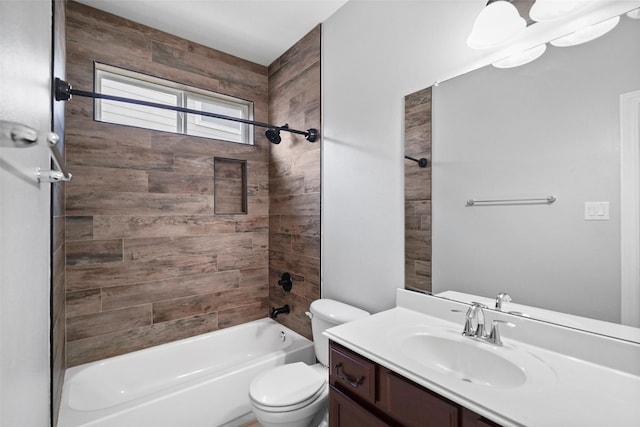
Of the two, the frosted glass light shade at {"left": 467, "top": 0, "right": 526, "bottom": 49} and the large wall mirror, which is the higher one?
the frosted glass light shade at {"left": 467, "top": 0, "right": 526, "bottom": 49}

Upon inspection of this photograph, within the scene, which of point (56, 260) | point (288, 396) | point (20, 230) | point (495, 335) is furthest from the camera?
point (288, 396)

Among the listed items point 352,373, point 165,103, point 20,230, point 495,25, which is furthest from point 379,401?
point 165,103

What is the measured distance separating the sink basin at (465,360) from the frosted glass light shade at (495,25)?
1.25 meters

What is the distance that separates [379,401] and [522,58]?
4.73 ft

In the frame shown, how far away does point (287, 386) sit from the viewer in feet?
5.26

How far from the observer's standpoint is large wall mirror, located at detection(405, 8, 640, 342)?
998 millimetres

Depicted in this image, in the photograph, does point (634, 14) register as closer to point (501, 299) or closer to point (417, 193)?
point (417, 193)

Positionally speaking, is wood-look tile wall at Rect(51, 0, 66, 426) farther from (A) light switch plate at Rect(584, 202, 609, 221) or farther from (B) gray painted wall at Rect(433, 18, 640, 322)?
(A) light switch plate at Rect(584, 202, 609, 221)

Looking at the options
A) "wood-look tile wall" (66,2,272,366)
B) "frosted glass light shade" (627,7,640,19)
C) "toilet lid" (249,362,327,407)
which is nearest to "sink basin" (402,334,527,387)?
"toilet lid" (249,362,327,407)

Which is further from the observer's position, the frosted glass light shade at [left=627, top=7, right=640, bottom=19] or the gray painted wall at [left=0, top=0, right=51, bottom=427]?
the frosted glass light shade at [left=627, top=7, right=640, bottom=19]

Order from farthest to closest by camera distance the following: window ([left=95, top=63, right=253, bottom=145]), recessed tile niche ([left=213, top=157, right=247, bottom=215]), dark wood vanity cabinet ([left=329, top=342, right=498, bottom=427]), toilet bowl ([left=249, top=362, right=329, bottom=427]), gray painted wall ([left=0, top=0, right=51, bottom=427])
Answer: recessed tile niche ([left=213, top=157, right=247, bottom=215]), window ([left=95, top=63, right=253, bottom=145]), toilet bowl ([left=249, top=362, right=329, bottom=427]), dark wood vanity cabinet ([left=329, top=342, right=498, bottom=427]), gray painted wall ([left=0, top=0, right=51, bottom=427])

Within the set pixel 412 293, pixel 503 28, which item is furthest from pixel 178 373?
pixel 503 28

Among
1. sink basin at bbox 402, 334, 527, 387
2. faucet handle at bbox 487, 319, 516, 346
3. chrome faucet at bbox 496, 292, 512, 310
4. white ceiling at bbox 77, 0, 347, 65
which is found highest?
white ceiling at bbox 77, 0, 347, 65

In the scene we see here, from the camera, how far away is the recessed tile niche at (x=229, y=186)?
8.61 ft
